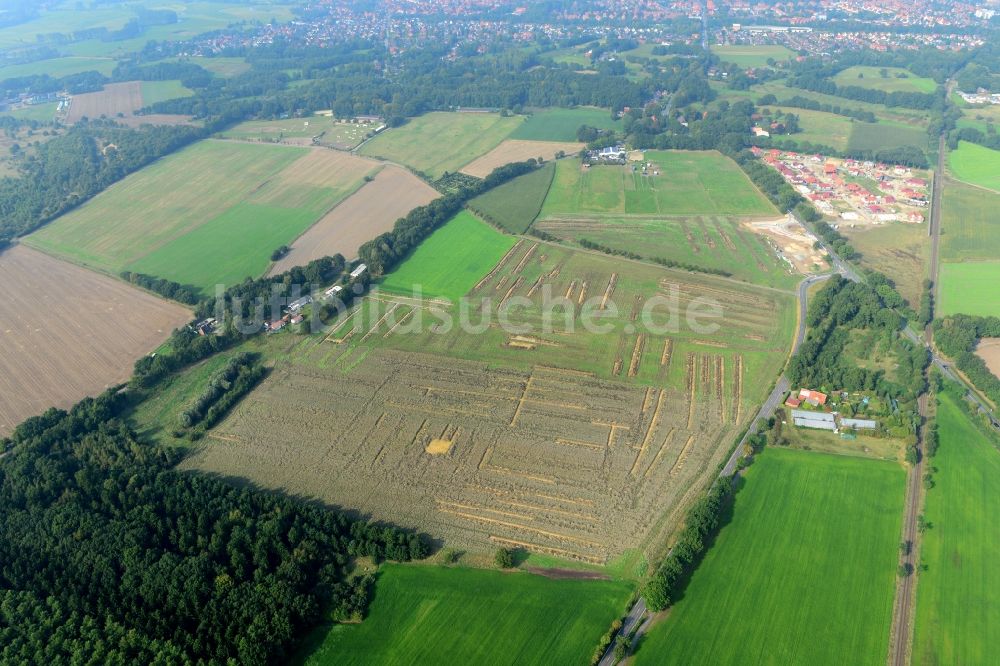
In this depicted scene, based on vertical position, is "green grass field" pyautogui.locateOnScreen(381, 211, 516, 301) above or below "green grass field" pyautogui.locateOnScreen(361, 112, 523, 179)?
below

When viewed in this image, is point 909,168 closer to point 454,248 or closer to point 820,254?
point 820,254

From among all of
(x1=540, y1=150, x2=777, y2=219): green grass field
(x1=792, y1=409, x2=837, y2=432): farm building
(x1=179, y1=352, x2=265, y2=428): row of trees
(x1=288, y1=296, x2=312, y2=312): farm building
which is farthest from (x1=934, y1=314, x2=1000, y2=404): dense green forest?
(x1=179, y1=352, x2=265, y2=428): row of trees

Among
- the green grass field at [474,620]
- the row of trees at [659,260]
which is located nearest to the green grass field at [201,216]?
the row of trees at [659,260]

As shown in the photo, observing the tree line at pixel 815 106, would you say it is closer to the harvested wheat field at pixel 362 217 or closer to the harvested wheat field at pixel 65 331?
the harvested wheat field at pixel 362 217

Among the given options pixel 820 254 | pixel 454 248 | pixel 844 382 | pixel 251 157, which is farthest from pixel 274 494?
pixel 251 157

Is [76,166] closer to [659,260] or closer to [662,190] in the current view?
[662,190]

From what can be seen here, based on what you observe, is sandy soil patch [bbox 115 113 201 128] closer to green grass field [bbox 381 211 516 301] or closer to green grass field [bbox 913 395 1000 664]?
green grass field [bbox 381 211 516 301]
